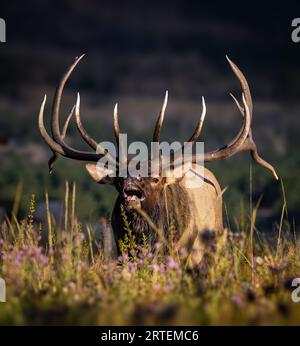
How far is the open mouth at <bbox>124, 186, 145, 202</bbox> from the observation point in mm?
8125

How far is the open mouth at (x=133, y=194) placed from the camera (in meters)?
8.12

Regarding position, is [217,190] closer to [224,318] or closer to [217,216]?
[217,216]

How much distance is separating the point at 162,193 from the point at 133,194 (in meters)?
0.44

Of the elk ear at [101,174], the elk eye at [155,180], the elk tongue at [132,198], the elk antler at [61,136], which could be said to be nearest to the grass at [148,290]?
the elk tongue at [132,198]

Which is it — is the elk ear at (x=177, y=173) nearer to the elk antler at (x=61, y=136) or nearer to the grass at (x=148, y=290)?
the elk antler at (x=61, y=136)

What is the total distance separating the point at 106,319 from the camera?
488 centimetres

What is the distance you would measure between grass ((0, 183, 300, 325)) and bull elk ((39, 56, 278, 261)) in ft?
4.47

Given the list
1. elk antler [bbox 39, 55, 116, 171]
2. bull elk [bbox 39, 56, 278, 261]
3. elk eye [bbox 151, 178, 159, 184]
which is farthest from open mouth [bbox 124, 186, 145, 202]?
elk antler [bbox 39, 55, 116, 171]

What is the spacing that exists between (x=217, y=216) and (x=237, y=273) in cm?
324

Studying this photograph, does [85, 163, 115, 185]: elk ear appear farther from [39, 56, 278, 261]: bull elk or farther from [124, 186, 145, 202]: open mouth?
[124, 186, 145, 202]: open mouth

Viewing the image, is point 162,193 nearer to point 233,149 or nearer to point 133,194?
point 133,194

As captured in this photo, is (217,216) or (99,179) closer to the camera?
(99,179)

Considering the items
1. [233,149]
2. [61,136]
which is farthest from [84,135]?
[233,149]
